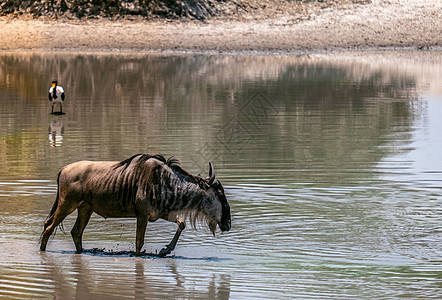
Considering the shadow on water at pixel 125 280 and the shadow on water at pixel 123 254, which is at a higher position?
the shadow on water at pixel 123 254

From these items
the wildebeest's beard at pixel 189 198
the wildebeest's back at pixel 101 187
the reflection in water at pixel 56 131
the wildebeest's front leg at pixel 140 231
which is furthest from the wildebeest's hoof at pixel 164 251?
the reflection in water at pixel 56 131

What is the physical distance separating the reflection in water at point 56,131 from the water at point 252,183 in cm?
4

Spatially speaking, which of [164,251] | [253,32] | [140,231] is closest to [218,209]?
[164,251]

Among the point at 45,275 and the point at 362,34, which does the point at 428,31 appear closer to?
the point at 362,34

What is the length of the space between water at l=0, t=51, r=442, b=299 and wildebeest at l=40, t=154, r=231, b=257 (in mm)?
459

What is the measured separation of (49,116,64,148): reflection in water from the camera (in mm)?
21219

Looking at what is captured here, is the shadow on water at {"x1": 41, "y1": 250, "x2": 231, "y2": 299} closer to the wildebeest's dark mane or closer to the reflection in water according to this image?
the wildebeest's dark mane

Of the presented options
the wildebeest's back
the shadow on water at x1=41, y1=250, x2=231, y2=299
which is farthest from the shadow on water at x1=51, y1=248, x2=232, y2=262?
the wildebeest's back

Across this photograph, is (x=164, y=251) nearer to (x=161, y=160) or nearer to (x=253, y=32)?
(x=161, y=160)

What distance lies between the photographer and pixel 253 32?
54.6m

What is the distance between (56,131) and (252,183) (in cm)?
858

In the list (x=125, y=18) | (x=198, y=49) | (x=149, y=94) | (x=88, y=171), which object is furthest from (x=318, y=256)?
(x=125, y=18)

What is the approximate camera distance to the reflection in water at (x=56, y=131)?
21219 millimetres

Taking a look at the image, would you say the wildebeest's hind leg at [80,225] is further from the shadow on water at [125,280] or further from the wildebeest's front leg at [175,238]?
the wildebeest's front leg at [175,238]
